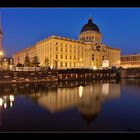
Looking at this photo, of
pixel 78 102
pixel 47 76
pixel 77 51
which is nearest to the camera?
pixel 78 102

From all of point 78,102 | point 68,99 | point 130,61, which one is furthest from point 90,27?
point 78,102

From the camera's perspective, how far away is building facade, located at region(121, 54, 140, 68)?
3806cm

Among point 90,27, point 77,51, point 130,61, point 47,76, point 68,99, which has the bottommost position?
point 68,99

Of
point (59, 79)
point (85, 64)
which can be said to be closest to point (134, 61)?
point (85, 64)

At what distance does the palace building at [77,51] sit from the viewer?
2527 cm

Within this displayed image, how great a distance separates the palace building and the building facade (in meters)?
3.19

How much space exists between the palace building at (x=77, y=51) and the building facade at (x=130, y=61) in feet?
10.5

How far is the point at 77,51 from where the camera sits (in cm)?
2850

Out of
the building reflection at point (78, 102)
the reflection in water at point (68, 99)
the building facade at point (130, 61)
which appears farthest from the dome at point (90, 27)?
the building reflection at point (78, 102)

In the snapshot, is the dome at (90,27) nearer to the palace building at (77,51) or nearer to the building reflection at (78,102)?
the palace building at (77,51)

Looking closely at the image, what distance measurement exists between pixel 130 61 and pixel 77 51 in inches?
595

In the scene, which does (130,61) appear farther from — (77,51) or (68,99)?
(68,99)

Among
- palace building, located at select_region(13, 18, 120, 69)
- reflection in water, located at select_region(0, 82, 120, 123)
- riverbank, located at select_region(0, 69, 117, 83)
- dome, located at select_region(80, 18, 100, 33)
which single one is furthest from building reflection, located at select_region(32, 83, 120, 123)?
dome, located at select_region(80, 18, 100, 33)
